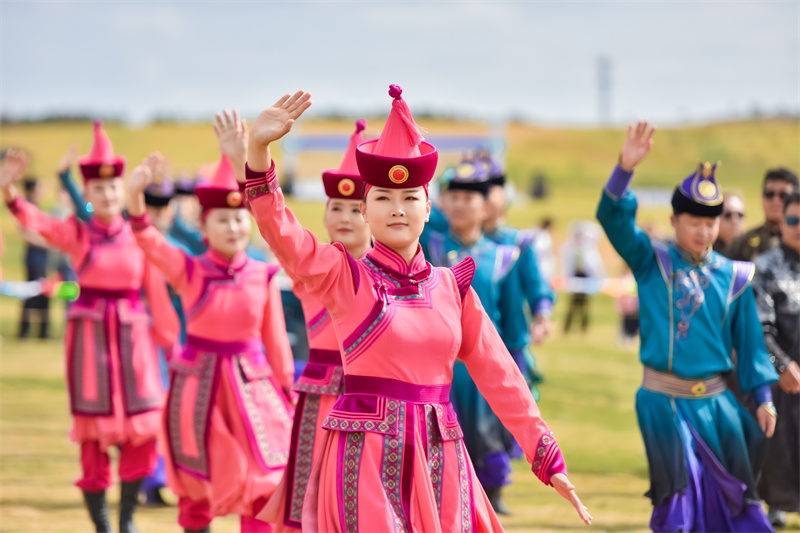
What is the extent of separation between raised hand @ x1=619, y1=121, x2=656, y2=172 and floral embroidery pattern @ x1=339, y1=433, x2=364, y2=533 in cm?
246

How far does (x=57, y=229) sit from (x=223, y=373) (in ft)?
6.68

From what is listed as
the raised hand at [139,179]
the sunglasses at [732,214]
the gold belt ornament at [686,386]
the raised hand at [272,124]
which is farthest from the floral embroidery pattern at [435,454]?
the sunglasses at [732,214]

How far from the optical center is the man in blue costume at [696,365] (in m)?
5.71

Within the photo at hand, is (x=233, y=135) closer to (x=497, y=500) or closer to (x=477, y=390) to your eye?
(x=477, y=390)

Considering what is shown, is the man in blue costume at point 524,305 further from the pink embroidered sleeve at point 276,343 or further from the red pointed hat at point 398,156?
the red pointed hat at point 398,156

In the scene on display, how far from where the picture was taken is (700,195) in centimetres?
579

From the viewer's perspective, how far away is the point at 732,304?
5.84m

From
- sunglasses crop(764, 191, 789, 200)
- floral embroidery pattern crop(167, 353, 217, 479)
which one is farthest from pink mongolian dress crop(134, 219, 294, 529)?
sunglasses crop(764, 191, 789, 200)

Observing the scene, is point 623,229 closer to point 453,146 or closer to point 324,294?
point 324,294

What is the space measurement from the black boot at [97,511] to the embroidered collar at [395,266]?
3763mm

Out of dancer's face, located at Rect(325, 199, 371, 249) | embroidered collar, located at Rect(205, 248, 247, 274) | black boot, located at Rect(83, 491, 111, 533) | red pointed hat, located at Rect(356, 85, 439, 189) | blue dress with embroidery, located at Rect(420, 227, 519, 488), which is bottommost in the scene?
black boot, located at Rect(83, 491, 111, 533)

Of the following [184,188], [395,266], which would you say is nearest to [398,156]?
[395,266]

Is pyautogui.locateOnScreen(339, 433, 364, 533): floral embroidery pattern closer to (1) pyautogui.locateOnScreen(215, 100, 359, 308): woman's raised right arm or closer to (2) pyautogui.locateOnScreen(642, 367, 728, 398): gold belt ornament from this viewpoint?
(1) pyautogui.locateOnScreen(215, 100, 359, 308): woman's raised right arm

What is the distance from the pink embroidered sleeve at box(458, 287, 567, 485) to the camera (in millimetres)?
3945
